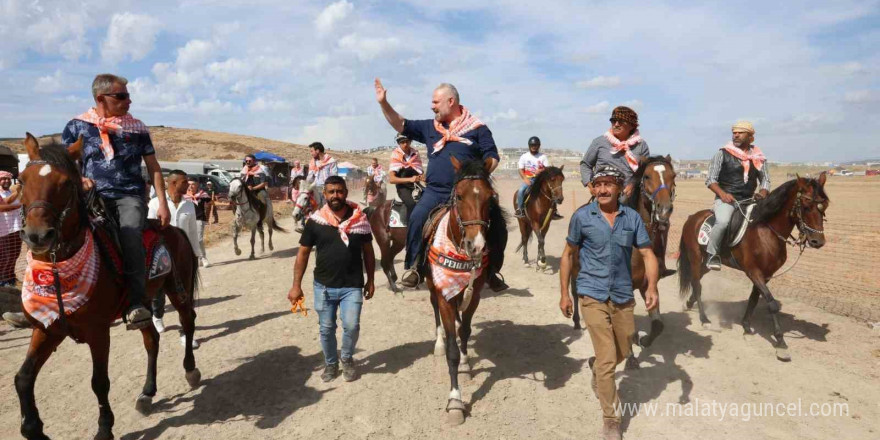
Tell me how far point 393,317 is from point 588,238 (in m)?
4.21

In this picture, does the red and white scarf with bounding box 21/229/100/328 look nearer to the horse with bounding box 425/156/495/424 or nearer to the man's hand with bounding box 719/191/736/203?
the horse with bounding box 425/156/495/424

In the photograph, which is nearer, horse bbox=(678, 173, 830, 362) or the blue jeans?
the blue jeans

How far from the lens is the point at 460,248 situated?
16.0ft

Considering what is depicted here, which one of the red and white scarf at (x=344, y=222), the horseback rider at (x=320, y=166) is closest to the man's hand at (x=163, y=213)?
the red and white scarf at (x=344, y=222)

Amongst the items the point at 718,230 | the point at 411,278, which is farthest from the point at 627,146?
the point at 411,278

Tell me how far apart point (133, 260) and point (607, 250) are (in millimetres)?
4290

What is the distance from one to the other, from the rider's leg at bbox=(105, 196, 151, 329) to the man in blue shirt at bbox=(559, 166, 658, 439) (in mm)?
3807

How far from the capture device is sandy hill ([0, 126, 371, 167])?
7500cm

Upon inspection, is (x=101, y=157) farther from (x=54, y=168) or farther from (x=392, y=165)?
(x=392, y=165)

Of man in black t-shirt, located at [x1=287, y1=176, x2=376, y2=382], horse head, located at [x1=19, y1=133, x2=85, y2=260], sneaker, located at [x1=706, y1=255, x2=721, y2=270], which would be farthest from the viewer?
sneaker, located at [x1=706, y1=255, x2=721, y2=270]

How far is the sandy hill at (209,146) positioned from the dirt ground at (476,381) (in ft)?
237

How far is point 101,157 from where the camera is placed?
4398 mm

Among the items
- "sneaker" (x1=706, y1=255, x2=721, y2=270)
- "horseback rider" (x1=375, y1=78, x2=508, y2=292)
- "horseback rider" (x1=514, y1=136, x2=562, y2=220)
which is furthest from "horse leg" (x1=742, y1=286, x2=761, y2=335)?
"horseback rider" (x1=514, y1=136, x2=562, y2=220)

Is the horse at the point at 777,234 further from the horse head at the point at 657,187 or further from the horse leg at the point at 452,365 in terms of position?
the horse leg at the point at 452,365
